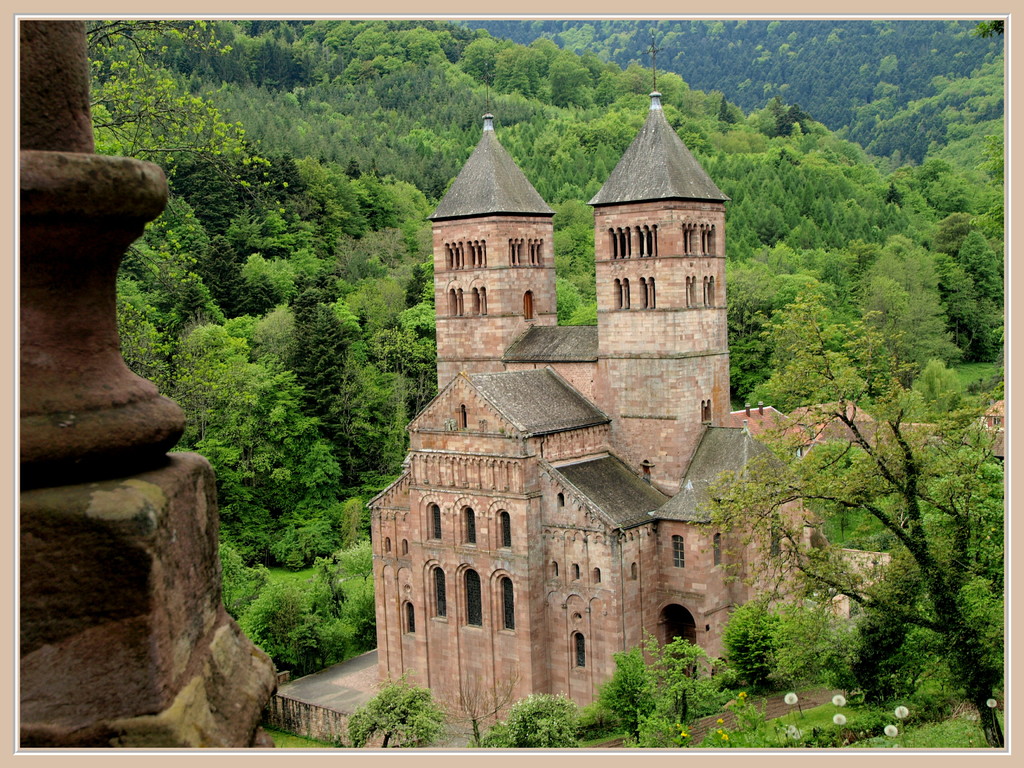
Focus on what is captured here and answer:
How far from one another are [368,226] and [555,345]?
4718cm

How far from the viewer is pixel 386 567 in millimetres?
39906

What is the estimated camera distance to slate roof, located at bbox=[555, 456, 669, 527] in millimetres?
35531

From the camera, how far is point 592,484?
36.4m

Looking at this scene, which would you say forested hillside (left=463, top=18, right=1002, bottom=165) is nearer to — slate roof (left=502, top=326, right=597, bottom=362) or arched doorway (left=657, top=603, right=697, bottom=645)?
slate roof (left=502, top=326, right=597, bottom=362)

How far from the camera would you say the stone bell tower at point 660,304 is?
121ft

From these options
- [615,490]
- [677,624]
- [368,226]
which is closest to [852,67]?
[368,226]

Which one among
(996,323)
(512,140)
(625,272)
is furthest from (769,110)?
(625,272)

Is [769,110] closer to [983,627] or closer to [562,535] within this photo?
[562,535]

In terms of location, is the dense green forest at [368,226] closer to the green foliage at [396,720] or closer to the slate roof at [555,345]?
the slate roof at [555,345]

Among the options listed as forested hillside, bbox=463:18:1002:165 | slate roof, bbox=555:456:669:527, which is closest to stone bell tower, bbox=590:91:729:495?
slate roof, bbox=555:456:669:527

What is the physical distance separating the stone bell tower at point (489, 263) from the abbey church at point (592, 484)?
2558 millimetres

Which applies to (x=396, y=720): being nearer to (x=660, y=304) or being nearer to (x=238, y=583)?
(x=238, y=583)

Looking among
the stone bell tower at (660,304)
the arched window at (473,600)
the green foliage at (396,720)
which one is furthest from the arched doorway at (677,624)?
the green foliage at (396,720)

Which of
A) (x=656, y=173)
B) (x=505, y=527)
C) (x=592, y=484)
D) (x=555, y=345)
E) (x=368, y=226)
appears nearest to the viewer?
(x=505, y=527)
